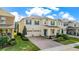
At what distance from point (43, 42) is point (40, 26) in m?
0.18

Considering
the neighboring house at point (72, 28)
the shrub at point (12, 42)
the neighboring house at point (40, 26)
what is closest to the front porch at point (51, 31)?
the neighboring house at point (40, 26)

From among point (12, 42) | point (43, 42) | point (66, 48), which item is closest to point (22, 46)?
point (12, 42)

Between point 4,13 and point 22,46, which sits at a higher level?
point 4,13

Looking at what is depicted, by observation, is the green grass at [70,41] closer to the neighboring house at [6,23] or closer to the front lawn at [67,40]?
the front lawn at [67,40]

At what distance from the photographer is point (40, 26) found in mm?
2004

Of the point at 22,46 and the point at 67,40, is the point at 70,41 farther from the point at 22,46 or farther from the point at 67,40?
the point at 22,46

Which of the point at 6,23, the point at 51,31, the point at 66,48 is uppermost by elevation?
the point at 6,23

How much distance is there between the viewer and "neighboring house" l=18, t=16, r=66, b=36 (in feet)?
6.54

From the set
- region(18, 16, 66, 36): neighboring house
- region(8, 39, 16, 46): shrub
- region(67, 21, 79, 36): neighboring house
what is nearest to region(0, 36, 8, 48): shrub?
region(8, 39, 16, 46): shrub

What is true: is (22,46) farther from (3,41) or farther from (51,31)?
(51,31)

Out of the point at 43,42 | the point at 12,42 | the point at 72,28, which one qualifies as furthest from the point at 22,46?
the point at 72,28

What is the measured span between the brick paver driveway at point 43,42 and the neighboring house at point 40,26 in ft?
0.18

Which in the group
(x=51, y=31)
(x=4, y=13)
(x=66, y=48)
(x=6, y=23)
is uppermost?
(x=4, y=13)
